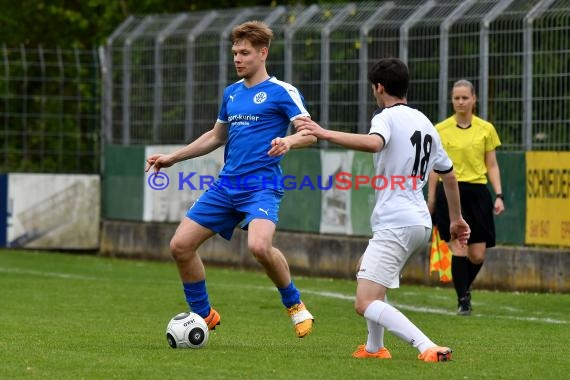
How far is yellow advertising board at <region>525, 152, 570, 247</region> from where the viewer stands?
16.0m

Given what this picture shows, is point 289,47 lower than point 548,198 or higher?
higher

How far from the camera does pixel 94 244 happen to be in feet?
74.3

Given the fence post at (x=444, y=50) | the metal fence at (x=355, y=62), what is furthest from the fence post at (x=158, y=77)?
the fence post at (x=444, y=50)

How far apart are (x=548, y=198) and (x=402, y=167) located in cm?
787

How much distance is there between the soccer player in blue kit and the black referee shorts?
360 centimetres

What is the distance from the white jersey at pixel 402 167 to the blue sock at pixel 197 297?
1.66 m

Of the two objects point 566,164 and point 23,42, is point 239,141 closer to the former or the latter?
point 566,164

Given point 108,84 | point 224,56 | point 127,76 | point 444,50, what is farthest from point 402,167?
point 108,84

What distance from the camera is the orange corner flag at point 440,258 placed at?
14.3 m

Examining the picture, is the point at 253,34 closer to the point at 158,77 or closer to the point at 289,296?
the point at 289,296

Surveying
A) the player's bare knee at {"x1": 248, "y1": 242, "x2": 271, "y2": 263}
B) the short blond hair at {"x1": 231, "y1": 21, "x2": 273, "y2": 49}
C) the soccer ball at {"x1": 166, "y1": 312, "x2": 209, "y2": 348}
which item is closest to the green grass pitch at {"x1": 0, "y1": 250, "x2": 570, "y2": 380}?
the soccer ball at {"x1": 166, "y1": 312, "x2": 209, "y2": 348}

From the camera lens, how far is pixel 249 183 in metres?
9.94

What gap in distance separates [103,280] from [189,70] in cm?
478

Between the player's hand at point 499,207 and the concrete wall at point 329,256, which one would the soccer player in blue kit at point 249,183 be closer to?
the player's hand at point 499,207
